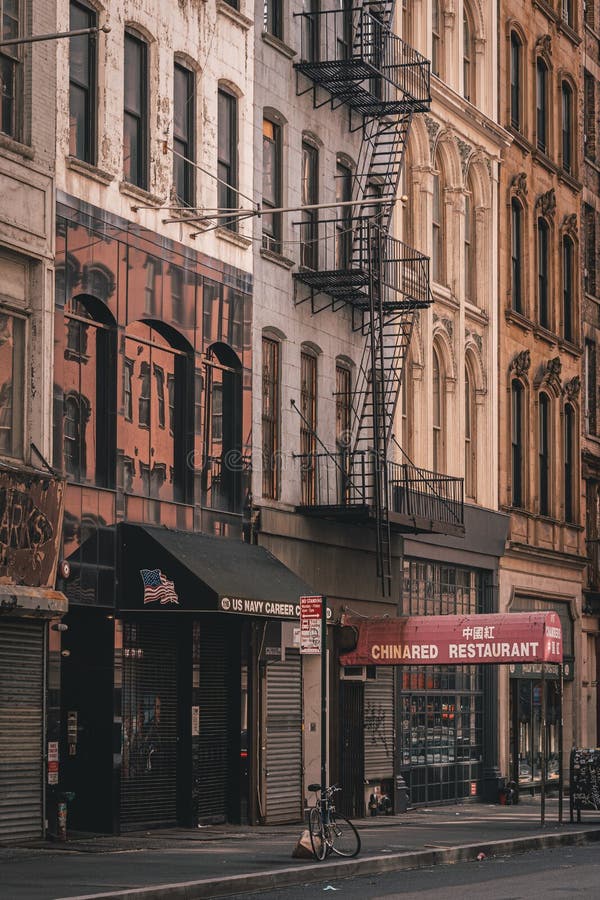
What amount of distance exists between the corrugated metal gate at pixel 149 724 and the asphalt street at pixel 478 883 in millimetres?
4682

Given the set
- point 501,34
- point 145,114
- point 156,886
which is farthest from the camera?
point 501,34

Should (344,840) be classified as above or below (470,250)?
below

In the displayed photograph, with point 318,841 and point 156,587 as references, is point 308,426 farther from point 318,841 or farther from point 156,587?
point 318,841

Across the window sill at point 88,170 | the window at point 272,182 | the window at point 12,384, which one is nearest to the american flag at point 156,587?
the window at point 12,384

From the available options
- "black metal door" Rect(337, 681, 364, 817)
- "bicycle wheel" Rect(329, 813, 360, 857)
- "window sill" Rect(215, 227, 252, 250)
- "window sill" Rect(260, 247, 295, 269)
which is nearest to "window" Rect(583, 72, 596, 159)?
"window sill" Rect(260, 247, 295, 269)

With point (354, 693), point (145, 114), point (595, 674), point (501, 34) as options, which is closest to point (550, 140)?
point (501, 34)

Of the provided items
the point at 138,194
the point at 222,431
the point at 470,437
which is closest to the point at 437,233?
the point at 470,437

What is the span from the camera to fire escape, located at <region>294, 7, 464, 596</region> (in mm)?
31797

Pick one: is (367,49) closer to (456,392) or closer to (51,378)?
(456,392)

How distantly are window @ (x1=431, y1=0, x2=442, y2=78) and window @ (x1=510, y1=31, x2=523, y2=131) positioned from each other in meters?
4.65

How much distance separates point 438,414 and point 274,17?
32.8ft

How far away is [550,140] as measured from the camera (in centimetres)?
4625

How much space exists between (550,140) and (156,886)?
31059mm

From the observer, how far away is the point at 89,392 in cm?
2550
